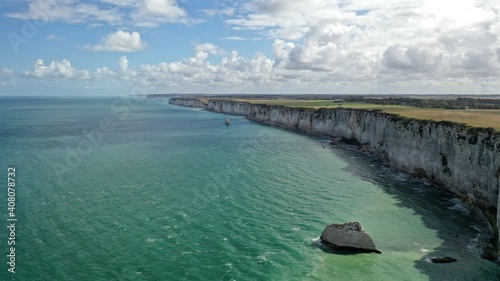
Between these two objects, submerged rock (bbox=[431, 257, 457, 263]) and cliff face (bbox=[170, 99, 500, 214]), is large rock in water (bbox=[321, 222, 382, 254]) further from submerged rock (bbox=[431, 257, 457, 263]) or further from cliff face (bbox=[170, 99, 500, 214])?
cliff face (bbox=[170, 99, 500, 214])

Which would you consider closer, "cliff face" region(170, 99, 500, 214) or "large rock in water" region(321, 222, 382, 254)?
"large rock in water" region(321, 222, 382, 254)

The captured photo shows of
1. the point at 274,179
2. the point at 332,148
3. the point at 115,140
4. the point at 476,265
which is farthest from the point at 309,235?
the point at 115,140

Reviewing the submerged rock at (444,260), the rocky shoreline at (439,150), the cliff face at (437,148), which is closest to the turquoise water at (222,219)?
the submerged rock at (444,260)

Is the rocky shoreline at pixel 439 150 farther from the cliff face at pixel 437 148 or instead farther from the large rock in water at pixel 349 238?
the large rock in water at pixel 349 238

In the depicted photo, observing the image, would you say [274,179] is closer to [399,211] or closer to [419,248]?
[399,211]

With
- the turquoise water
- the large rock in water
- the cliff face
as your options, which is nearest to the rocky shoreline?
the cliff face

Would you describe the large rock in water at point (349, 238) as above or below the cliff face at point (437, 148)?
below

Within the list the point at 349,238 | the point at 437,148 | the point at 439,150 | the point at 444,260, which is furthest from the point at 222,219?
the point at 437,148
